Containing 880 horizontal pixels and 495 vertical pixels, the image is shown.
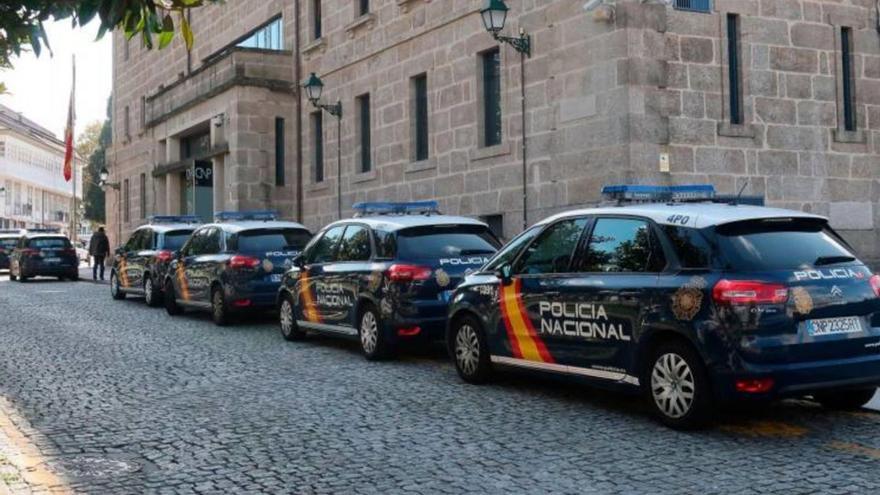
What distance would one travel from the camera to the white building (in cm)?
8550

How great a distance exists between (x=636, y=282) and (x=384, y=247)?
4266 millimetres

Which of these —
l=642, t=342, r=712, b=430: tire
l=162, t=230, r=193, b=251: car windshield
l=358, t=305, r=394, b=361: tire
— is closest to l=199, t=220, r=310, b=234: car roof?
l=162, t=230, r=193, b=251: car windshield

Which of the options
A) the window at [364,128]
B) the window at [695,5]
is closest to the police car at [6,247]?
the window at [364,128]

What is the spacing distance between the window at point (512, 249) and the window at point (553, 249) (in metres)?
0.13

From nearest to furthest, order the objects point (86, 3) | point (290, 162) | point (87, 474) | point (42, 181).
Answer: point (86, 3) < point (87, 474) < point (290, 162) < point (42, 181)

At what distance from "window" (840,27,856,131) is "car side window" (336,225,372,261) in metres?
10.5

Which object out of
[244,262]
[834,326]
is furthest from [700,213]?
[244,262]

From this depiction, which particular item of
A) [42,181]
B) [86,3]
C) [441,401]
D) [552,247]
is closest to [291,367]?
[441,401]

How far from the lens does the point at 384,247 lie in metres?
10.7

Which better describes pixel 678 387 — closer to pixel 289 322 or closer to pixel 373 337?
pixel 373 337

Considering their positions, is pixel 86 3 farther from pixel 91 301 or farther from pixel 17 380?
pixel 91 301

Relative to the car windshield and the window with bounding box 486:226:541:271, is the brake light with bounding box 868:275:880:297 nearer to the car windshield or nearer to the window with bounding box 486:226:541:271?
the window with bounding box 486:226:541:271

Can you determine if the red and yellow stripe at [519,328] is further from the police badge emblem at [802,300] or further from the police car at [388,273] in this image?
the police badge emblem at [802,300]

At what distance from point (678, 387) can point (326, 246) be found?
637cm
